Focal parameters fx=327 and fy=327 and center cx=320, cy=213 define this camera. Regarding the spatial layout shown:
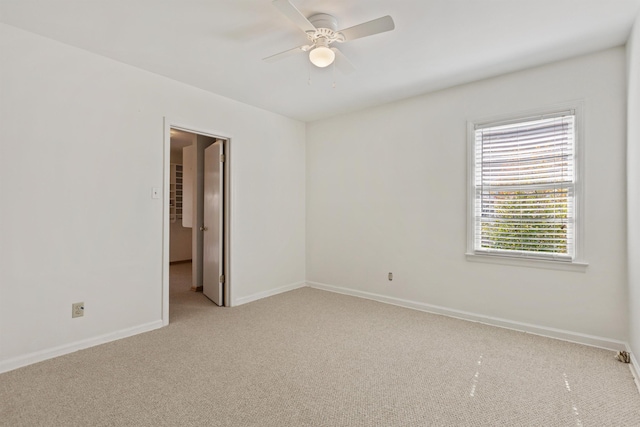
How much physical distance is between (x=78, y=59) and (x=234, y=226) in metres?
2.22

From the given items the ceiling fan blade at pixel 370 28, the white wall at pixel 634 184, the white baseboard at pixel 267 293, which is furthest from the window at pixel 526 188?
the white baseboard at pixel 267 293

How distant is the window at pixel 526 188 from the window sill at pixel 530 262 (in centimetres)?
3

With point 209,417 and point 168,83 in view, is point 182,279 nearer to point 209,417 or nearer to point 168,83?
point 168,83

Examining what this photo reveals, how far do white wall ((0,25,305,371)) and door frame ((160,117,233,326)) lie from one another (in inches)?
2.0

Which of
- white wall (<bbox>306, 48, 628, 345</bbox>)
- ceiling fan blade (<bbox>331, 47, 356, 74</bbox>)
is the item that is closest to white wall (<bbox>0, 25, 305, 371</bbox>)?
ceiling fan blade (<bbox>331, 47, 356, 74</bbox>)

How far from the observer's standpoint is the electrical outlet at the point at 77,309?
2775 mm

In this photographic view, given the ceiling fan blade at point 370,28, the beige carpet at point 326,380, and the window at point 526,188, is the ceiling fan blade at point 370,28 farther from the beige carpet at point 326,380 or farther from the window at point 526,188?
the beige carpet at point 326,380

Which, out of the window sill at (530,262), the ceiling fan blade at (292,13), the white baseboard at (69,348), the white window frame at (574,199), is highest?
the ceiling fan blade at (292,13)

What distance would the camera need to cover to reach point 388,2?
2.16 metres

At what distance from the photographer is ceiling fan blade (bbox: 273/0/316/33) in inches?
74.5

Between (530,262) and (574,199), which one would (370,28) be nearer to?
(574,199)

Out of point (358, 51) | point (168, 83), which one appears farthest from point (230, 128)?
point (358, 51)

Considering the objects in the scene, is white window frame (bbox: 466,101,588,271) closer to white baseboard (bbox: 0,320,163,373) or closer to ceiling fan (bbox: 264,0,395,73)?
ceiling fan (bbox: 264,0,395,73)

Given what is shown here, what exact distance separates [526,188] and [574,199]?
39cm
